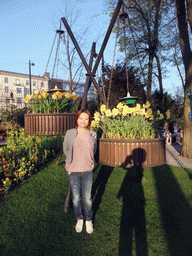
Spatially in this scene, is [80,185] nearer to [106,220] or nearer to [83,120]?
[106,220]

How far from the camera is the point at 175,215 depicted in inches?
109

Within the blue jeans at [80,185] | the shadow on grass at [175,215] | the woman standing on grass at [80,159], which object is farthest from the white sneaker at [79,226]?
the shadow on grass at [175,215]

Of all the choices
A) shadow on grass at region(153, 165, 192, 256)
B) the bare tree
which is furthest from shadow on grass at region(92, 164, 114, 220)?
the bare tree

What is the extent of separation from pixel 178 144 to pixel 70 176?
358 inches

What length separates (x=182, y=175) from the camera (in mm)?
4594

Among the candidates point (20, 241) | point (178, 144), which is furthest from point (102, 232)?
point (178, 144)

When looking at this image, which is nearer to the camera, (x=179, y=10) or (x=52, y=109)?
(x=52, y=109)

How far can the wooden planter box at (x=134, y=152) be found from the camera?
8.88 ft

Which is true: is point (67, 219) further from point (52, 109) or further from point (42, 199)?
point (52, 109)

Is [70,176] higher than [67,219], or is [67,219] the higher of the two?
[70,176]

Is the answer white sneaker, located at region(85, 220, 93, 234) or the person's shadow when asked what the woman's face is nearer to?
the person's shadow

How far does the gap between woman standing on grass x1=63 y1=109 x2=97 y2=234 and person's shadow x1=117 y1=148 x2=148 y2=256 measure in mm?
452

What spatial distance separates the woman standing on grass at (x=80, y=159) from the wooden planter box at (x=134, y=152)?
43 centimetres

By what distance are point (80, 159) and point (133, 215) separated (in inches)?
47.7
